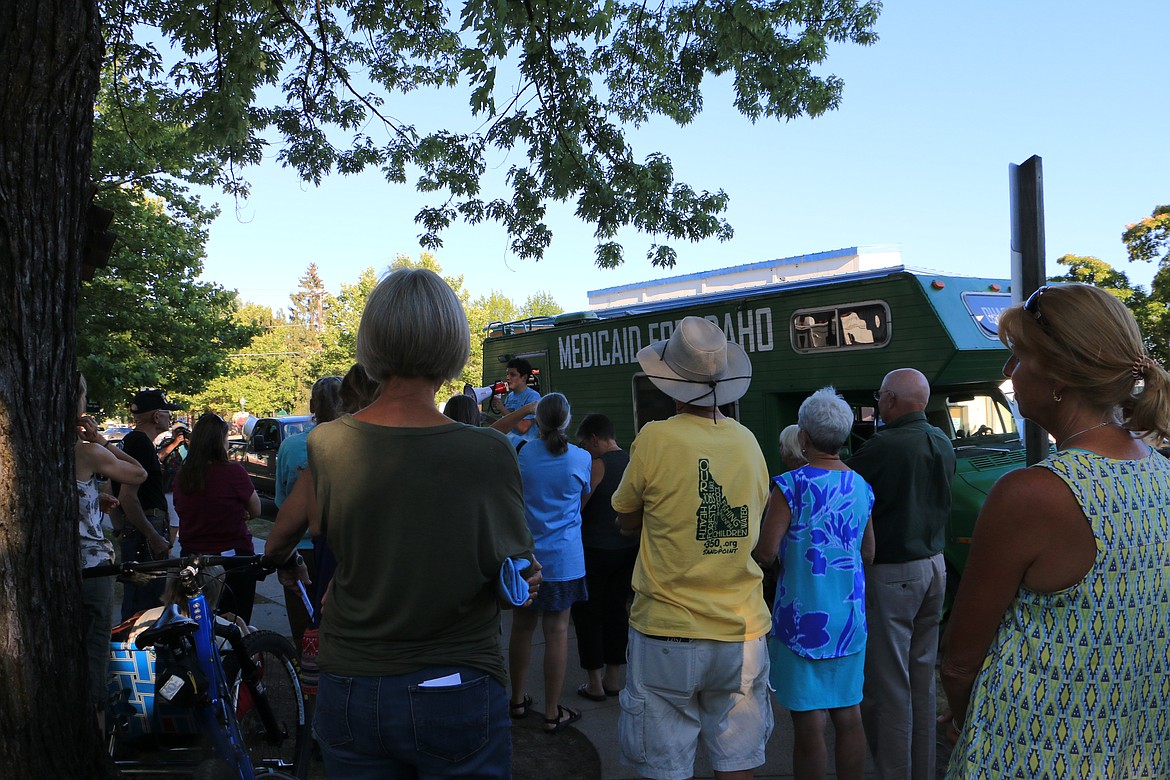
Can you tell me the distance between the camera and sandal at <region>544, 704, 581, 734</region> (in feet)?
16.0

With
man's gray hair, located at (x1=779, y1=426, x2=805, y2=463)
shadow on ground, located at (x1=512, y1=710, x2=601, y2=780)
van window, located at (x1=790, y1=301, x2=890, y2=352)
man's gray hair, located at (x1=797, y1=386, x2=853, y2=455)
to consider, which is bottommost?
shadow on ground, located at (x1=512, y1=710, x2=601, y2=780)

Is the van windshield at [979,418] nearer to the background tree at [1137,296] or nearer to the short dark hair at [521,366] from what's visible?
the short dark hair at [521,366]

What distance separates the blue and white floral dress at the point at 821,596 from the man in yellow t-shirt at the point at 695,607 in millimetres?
252

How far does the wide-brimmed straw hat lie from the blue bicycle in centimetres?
176

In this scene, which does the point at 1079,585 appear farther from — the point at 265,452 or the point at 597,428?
the point at 265,452

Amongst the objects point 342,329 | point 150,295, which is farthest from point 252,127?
point 342,329

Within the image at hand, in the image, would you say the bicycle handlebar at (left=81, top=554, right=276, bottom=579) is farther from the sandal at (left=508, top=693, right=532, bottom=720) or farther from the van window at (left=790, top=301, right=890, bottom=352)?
the van window at (left=790, top=301, right=890, bottom=352)

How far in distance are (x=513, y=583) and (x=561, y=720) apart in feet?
11.0

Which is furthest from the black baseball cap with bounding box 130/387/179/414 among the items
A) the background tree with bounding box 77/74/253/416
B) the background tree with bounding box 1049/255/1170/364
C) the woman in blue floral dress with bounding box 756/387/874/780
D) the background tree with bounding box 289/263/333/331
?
the background tree with bounding box 289/263/333/331

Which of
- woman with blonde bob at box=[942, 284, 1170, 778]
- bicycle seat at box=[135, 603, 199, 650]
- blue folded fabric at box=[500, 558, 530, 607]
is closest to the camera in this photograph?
woman with blonde bob at box=[942, 284, 1170, 778]

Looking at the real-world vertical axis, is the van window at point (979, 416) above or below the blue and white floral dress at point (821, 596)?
above

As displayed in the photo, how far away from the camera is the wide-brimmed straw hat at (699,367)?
3297 millimetres

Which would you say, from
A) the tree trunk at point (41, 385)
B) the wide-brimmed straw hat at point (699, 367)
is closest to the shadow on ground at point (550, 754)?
the tree trunk at point (41, 385)

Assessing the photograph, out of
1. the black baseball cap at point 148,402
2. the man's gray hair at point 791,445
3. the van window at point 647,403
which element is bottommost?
the man's gray hair at point 791,445
